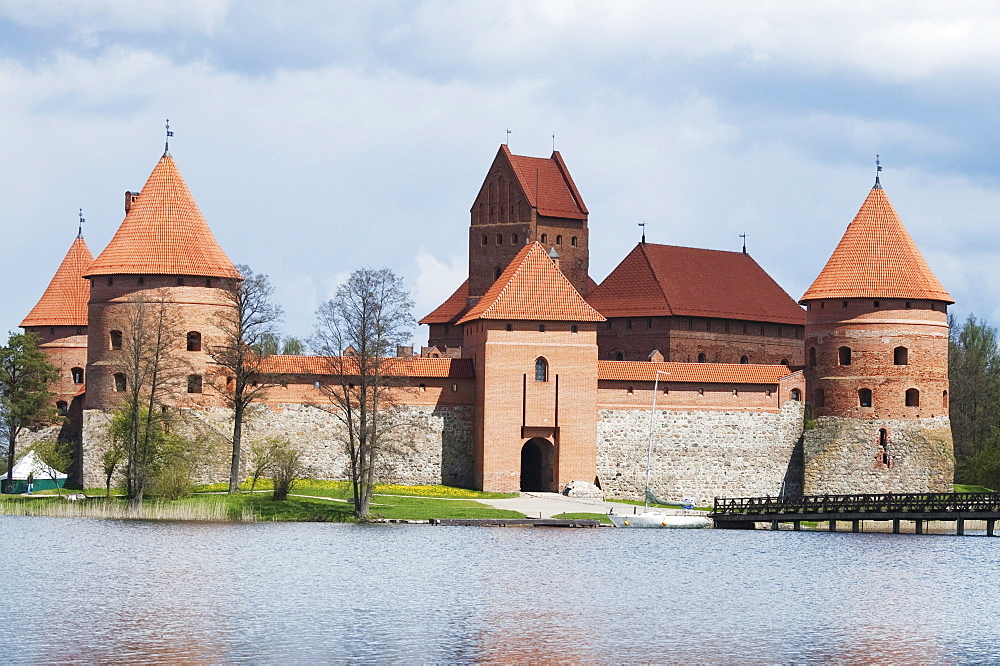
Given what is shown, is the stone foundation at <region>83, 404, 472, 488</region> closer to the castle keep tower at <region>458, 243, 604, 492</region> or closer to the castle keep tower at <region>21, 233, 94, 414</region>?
the castle keep tower at <region>458, 243, 604, 492</region>

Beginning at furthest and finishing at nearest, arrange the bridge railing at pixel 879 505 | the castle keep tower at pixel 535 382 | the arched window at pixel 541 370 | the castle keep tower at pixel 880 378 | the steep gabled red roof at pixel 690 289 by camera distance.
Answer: the steep gabled red roof at pixel 690 289 → the castle keep tower at pixel 880 378 → the arched window at pixel 541 370 → the castle keep tower at pixel 535 382 → the bridge railing at pixel 879 505

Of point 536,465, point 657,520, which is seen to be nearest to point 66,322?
point 536,465

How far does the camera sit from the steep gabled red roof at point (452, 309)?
205 ft

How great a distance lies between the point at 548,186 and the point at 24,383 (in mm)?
19182

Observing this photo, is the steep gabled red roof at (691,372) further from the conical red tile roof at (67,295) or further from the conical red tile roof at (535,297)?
the conical red tile roof at (67,295)

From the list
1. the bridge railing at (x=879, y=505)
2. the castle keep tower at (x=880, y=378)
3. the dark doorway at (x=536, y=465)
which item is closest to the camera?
the bridge railing at (x=879, y=505)

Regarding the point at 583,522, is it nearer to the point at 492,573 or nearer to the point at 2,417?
the point at 492,573

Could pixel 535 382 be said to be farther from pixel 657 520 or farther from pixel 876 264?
pixel 876 264

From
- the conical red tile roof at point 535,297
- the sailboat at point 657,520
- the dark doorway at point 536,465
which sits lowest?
the sailboat at point 657,520

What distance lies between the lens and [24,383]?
5412 centimetres

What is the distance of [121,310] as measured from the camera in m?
48.4

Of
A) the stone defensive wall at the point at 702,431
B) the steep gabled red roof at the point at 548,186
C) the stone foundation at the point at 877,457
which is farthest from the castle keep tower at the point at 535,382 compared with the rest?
the steep gabled red roof at the point at 548,186

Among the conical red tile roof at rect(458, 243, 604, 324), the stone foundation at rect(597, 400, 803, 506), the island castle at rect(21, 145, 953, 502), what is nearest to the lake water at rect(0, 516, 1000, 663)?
the island castle at rect(21, 145, 953, 502)

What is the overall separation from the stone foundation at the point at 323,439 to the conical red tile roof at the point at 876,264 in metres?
11.4
